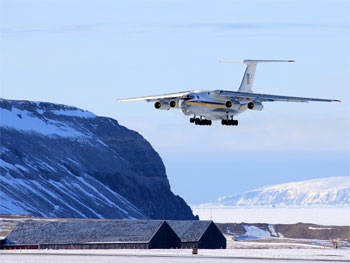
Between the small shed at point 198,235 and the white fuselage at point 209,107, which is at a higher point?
the small shed at point 198,235

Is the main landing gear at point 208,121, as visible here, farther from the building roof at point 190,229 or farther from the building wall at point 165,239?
the building roof at point 190,229

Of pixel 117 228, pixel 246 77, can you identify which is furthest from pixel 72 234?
pixel 246 77

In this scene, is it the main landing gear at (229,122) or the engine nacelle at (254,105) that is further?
the engine nacelle at (254,105)

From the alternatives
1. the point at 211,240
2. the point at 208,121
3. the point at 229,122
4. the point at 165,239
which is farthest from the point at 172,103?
the point at 211,240

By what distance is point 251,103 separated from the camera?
5231 inches

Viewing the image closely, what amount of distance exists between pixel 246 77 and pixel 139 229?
27374mm

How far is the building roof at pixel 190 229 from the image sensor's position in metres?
171

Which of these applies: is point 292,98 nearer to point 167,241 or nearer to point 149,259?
point 149,259

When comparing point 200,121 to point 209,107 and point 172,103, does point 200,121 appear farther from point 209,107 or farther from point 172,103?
point 172,103

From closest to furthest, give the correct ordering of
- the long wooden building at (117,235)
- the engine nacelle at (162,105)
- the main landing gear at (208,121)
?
the engine nacelle at (162,105) < the main landing gear at (208,121) < the long wooden building at (117,235)

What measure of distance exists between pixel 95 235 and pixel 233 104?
42.2 meters

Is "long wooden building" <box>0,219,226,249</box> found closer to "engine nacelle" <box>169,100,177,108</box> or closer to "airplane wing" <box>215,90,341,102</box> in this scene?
Answer: "airplane wing" <box>215,90,341,102</box>

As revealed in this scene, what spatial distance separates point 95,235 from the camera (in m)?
167

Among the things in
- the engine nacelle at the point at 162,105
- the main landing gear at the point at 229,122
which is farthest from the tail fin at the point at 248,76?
the engine nacelle at the point at 162,105
